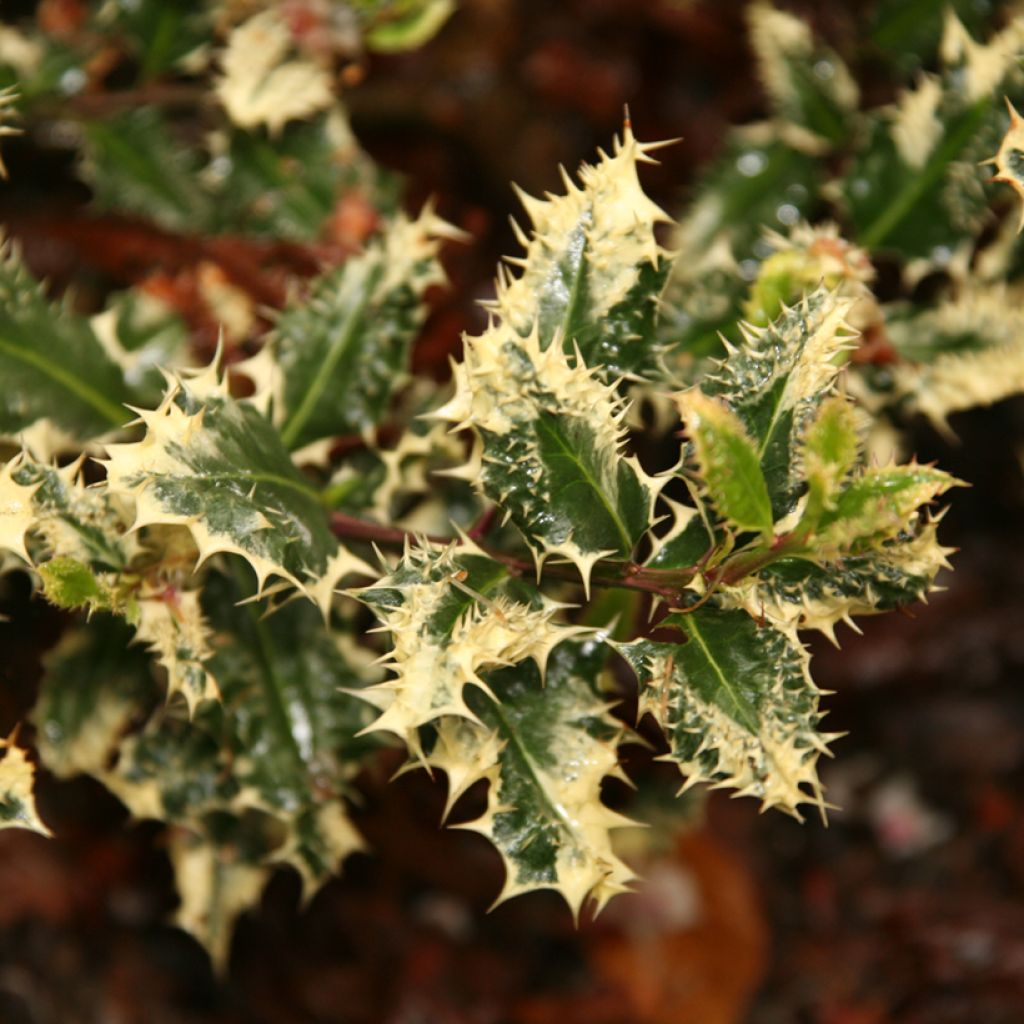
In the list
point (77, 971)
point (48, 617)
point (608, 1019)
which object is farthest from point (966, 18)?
point (77, 971)

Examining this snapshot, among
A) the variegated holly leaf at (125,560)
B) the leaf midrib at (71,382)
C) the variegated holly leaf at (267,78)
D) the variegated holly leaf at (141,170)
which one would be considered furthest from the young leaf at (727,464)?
the variegated holly leaf at (141,170)

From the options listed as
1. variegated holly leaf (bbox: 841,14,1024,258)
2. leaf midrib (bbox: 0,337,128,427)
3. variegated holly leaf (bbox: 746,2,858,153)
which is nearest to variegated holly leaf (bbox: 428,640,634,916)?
leaf midrib (bbox: 0,337,128,427)

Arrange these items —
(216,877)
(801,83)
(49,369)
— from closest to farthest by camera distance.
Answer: (49,369)
(216,877)
(801,83)

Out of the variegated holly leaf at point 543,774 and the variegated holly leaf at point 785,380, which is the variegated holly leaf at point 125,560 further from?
the variegated holly leaf at point 785,380

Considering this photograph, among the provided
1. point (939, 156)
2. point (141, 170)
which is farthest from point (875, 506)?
point (141, 170)

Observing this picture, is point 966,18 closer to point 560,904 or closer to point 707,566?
point 707,566

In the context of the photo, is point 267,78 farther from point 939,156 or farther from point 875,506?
point 875,506

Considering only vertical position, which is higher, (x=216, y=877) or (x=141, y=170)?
(x=141, y=170)
